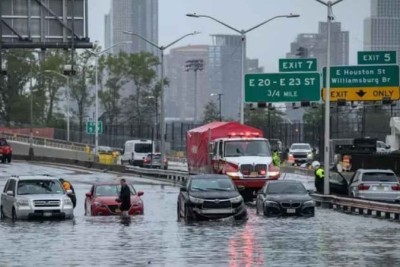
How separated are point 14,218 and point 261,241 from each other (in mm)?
11794

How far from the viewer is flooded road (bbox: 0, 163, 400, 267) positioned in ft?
77.6

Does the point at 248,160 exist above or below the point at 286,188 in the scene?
above

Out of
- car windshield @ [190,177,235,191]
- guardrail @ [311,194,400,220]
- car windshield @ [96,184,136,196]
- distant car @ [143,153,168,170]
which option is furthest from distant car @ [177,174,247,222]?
distant car @ [143,153,168,170]

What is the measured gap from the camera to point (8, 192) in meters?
38.2

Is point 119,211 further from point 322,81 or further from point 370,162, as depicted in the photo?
point 370,162

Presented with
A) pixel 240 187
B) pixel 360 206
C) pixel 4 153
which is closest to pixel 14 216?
pixel 240 187

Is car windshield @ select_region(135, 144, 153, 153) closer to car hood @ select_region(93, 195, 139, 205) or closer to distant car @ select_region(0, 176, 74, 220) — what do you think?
car hood @ select_region(93, 195, 139, 205)

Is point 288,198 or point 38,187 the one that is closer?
point 38,187

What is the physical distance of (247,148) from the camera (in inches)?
1907

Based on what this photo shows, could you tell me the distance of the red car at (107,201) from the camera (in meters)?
40.4

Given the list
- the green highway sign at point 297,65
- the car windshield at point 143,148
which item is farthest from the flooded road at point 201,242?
the car windshield at point 143,148

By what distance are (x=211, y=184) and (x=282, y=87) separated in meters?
29.6

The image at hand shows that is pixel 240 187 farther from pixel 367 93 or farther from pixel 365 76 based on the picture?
pixel 367 93

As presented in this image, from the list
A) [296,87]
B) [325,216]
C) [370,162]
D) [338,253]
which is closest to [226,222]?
[325,216]
